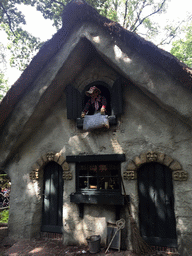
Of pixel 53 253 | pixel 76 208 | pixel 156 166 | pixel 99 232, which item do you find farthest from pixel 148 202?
pixel 53 253

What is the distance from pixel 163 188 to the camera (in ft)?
15.1

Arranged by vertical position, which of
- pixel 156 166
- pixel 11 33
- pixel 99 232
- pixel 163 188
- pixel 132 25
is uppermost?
pixel 132 25

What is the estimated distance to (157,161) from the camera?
4.62 meters

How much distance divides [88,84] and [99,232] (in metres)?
4.51

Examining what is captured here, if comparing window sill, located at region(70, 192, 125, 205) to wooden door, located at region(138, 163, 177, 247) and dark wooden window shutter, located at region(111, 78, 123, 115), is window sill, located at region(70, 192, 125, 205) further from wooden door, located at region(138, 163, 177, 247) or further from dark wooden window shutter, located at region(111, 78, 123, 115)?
dark wooden window shutter, located at region(111, 78, 123, 115)

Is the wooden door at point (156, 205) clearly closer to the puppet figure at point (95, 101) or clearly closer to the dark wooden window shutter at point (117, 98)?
the dark wooden window shutter at point (117, 98)

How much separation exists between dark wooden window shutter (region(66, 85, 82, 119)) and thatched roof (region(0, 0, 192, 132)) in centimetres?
114

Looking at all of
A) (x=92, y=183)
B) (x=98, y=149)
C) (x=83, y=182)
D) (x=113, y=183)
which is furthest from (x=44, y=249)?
(x=98, y=149)

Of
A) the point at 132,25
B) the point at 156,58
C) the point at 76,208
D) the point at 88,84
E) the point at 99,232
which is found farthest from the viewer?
the point at 132,25

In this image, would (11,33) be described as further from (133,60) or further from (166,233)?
(166,233)

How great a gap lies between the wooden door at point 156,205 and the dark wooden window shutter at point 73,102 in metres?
2.64

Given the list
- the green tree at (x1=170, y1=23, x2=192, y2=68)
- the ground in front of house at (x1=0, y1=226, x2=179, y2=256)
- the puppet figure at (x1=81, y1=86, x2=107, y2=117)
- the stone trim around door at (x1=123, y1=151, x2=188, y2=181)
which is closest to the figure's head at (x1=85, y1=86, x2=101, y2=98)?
the puppet figure at (x1=81, y1=86, x2=107, y2=117)

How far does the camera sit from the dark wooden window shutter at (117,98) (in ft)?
16.8

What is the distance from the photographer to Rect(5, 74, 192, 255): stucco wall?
14.6ft
